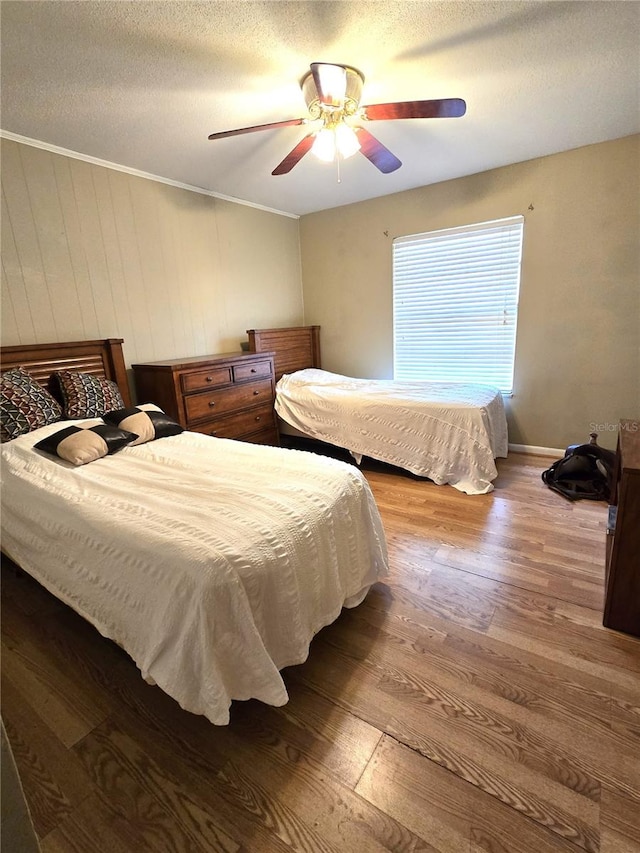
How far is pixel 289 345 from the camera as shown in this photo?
14.0 feet

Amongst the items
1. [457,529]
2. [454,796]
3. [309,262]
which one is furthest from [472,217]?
[454,796]

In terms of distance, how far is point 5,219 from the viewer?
7.66 ft

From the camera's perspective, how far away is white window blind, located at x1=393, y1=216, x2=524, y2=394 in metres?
3.49

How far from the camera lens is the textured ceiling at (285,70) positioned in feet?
5.16

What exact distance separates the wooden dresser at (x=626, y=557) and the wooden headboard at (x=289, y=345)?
305 cm

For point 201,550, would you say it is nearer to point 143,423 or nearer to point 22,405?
point 143,423

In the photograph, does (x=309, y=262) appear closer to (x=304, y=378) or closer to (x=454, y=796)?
(x=304, y=378)

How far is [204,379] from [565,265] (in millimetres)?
3129

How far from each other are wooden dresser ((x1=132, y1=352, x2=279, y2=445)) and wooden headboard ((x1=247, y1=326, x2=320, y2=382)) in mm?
330

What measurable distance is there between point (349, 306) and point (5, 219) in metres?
3.05

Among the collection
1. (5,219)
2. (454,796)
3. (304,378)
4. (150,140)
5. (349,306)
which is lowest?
(454,796)

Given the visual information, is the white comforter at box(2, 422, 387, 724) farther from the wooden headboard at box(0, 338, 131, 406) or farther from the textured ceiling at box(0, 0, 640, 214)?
the textured ceiling at box(0, 0, 640, 214)

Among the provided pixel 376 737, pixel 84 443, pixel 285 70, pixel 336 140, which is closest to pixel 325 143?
pixel 336 140

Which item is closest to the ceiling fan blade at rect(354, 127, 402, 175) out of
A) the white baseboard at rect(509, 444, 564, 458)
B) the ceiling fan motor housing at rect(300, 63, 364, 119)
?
the ceiling fan motor housing at rect(300, 63, 364, 119)
